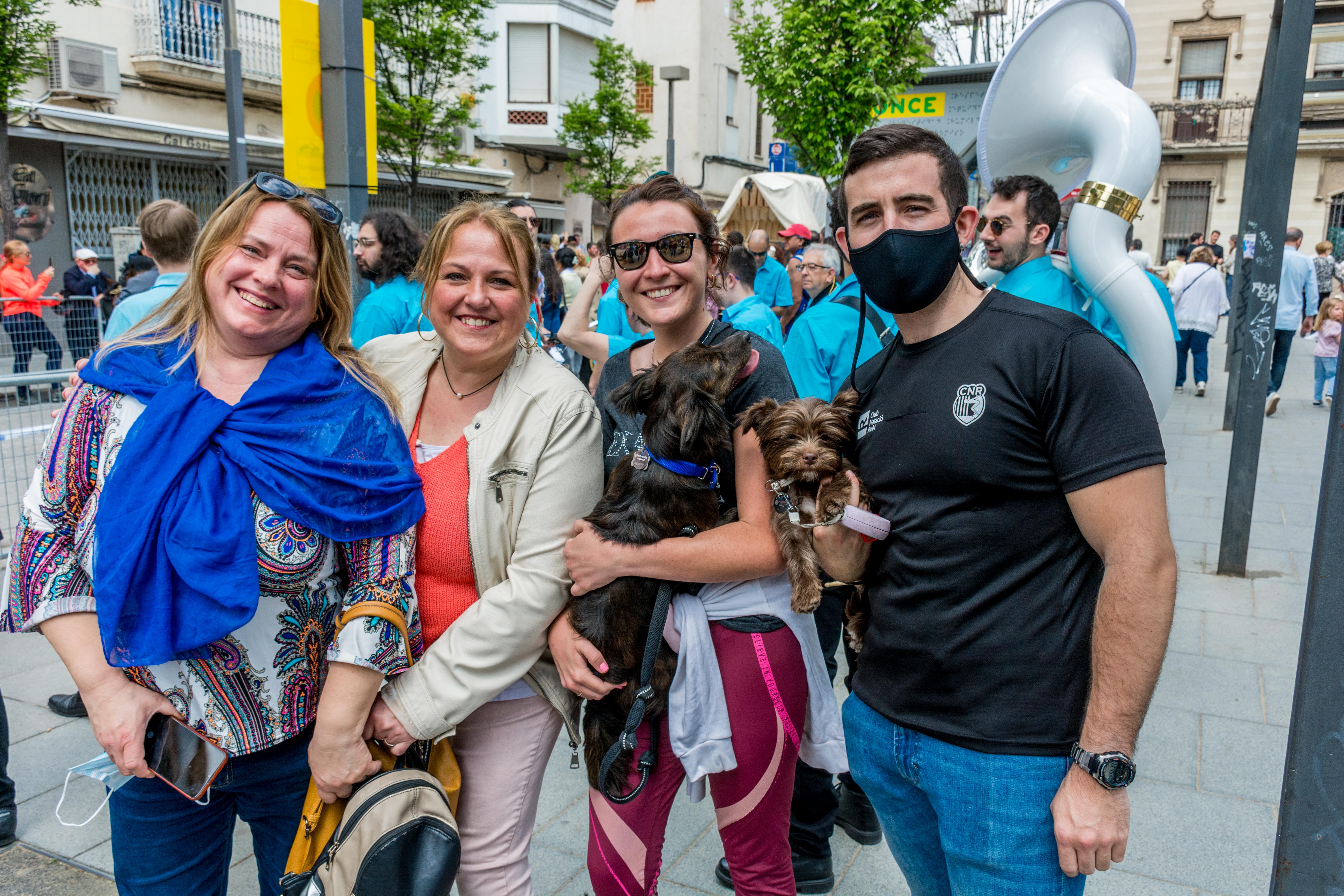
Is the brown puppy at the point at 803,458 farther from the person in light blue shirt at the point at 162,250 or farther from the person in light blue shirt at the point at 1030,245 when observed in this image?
the person in light blue shirt at the point at 162,250

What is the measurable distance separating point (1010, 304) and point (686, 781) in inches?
56.9

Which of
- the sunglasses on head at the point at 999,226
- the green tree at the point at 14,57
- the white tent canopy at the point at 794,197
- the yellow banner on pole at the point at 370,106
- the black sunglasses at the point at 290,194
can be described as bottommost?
the black sunglasses at the point at 290,194

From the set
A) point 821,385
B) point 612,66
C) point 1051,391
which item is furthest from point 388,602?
point 612,66

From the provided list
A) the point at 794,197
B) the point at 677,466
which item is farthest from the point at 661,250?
the point at 794,197

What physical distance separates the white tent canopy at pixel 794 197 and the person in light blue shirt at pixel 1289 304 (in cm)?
650

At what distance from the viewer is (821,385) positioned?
3.58m

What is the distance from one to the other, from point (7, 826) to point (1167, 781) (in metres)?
4.62

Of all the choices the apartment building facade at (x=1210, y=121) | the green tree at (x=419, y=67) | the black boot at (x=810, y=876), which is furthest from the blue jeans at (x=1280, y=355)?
the apartment building facade at (x=1210, y=121)

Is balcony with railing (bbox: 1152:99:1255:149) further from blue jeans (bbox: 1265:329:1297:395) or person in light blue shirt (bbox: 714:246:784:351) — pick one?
person in light blue shirt (bbox: 714:246:784:351)

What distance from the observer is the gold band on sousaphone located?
3.42m

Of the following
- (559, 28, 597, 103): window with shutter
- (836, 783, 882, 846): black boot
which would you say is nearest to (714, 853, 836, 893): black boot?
(836, 783, 882, 846): black boot

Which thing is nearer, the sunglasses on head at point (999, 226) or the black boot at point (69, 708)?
the sunglasses on head at point (999, 226)

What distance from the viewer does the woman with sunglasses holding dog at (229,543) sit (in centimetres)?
181

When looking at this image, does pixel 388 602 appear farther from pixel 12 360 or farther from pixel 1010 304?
pixel 12 360
